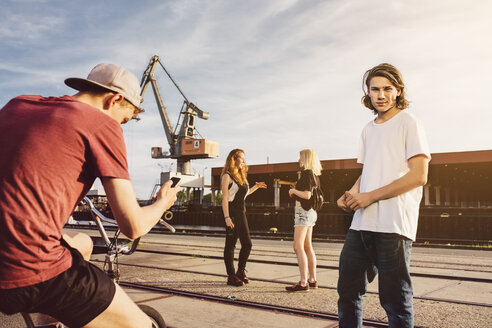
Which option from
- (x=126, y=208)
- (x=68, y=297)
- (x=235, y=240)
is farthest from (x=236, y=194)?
(x=68, y=297)

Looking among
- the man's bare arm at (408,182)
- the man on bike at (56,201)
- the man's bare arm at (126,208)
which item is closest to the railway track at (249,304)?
the man's bare arm at (408,182)

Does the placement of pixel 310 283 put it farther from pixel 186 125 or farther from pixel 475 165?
pixel 186 125

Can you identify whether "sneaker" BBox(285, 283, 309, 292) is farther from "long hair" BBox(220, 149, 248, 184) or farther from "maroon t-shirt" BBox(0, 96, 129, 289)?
"maroon t-shirt" BBox(0, 96, 129, 289)

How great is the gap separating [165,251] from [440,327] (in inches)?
300

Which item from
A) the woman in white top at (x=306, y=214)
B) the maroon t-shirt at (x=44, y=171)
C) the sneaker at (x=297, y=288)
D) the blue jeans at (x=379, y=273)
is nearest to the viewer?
the maroon t-shirt at (x=44, y=171)

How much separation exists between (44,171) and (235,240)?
16.8ft

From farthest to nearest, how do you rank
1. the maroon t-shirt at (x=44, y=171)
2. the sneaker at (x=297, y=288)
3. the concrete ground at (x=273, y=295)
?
the sneaker at (x=297, y=288)
the concrete ground at (x=273, y=295)
the maroon t-shirt at (x=44, y=171)

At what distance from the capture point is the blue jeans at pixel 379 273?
2.70 metres

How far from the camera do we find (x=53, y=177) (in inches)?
68.2

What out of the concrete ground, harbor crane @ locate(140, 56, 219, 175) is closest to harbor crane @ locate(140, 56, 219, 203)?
harbor crane @ locate(140, 56, 219, 175)

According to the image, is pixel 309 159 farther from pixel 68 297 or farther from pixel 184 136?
pixel 184 136

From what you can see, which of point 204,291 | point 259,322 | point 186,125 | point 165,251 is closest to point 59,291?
point 259,322

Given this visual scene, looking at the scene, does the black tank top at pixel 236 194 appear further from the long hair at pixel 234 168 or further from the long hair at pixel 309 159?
the long hair at pixel 309 159

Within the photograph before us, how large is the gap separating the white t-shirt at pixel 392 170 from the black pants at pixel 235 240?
374 centimetres
